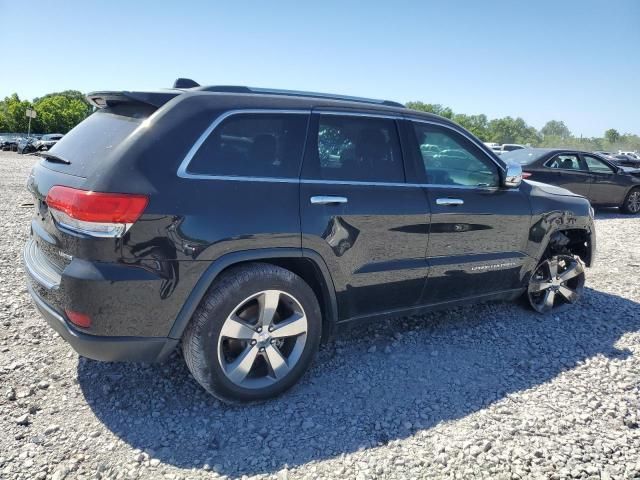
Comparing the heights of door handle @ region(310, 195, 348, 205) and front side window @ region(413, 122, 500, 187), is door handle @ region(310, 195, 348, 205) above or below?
below

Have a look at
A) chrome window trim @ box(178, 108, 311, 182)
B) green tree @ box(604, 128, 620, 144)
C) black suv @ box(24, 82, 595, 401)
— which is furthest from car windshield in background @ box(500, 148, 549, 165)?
green tree @ box(604, 128, 620, 144)

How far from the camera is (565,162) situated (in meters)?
10.5

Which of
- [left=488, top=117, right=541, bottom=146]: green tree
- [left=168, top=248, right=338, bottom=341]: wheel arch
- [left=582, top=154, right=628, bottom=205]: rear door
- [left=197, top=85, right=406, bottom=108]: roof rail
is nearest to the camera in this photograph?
[left=168, top=248, right=338, bottom=341]: wheel arch

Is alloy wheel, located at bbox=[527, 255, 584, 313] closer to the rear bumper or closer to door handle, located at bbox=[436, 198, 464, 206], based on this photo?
door handle, located at bbox=[436, 198, 464, 206]

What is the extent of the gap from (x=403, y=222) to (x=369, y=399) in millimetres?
1206

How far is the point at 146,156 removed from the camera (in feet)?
8.13

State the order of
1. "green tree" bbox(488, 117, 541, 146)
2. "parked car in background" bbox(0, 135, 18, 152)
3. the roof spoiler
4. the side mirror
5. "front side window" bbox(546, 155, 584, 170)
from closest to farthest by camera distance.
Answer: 1. the roof spoiler
2. the side mirror
3. "front side window" bbox(546, 155, 584, 170)
4. "parked car in background" bbox(0, 135, 18, 152)
5. "green tree" bbox(488, 117, 541, 146)

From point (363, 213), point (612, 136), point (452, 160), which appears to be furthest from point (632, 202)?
point (612, 136)

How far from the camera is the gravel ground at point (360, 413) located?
246 centimetres

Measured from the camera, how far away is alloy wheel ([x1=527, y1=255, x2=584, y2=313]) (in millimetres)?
4523

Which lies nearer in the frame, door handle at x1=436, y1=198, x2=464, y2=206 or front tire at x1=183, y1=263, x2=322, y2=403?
front tire at x1=183, y1=263, x2=322, y2=403

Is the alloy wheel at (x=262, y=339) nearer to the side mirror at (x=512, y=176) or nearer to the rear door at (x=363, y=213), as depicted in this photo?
the rear door at (x=363, y=213)

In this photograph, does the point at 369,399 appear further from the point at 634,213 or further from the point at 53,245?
the point at 634,213

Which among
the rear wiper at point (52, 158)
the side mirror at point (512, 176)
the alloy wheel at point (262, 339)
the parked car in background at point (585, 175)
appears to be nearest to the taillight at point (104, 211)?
the rear wiper at point (52, 158)
